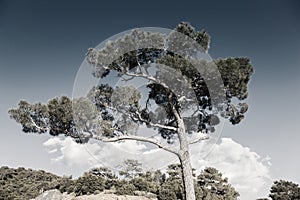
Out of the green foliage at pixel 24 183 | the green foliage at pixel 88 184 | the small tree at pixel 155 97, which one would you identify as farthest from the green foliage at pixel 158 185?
the small tree at pixel 155 97

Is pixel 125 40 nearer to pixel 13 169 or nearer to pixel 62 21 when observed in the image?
pixel 62 21

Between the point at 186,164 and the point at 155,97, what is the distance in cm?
231

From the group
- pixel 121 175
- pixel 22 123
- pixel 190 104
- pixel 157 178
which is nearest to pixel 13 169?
pixel 121 175

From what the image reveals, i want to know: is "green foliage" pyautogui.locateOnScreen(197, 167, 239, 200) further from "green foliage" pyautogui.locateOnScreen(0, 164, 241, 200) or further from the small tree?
the small tree

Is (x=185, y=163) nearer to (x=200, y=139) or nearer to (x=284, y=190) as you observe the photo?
(x=200, y=139)

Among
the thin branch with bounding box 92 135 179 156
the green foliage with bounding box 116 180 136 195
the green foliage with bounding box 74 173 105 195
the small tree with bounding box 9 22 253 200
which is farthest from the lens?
the green foliage with bounding box 74 173 105 195

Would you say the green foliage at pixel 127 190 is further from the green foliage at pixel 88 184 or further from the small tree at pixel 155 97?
the small tree at pixel 155 97

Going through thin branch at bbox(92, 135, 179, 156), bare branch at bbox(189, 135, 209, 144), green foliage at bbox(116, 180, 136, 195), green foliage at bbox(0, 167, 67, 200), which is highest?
green foliage at bbox(0, 167, 67, 200)

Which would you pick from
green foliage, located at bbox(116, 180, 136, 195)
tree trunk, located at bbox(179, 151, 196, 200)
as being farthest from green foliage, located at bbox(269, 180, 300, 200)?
tree trunk, located at bbox(179, 151, 196, 200)

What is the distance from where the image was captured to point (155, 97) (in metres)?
9.28

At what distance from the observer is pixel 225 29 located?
8.91 meters

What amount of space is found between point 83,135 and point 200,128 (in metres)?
3.79

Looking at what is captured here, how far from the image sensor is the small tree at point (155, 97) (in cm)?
819

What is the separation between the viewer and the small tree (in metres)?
8.19
